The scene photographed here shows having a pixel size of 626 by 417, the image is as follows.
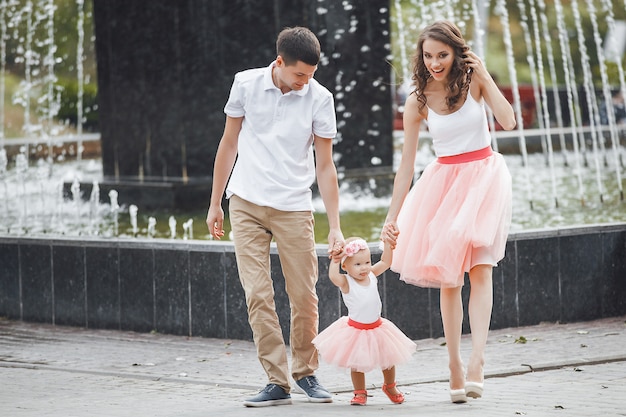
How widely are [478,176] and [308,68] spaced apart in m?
1.07

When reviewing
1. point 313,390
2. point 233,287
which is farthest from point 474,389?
point 233,287

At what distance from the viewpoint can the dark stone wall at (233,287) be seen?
8.41 meters

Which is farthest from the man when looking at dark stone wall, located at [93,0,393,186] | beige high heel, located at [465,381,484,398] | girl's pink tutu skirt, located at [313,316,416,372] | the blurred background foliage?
the blurred background foliage

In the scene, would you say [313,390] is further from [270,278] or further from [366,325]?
[270,278]

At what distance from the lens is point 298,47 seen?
6262mm

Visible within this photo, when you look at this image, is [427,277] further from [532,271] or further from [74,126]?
[74,126]

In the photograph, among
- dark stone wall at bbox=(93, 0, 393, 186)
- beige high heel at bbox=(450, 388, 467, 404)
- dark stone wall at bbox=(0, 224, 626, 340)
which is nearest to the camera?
beige high heel at bbox=(450, 388, 467, 404)

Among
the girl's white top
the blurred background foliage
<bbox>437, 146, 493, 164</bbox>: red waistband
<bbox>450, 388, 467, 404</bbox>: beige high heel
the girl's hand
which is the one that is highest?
the blurred background foliage

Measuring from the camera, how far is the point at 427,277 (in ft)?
21.7

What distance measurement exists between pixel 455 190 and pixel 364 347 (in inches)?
38.0

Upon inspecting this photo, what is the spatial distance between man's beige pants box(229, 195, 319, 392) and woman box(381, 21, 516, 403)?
46 centimetres

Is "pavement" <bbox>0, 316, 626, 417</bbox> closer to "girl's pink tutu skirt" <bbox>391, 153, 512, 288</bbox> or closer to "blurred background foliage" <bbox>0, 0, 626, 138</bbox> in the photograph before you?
"girl's pink tutu skirt" <bbox>391, 153, 512, 288</bbox>

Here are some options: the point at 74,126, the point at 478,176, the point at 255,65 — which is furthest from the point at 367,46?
the point at 74,126

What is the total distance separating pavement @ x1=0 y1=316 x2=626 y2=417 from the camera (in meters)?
6.34
